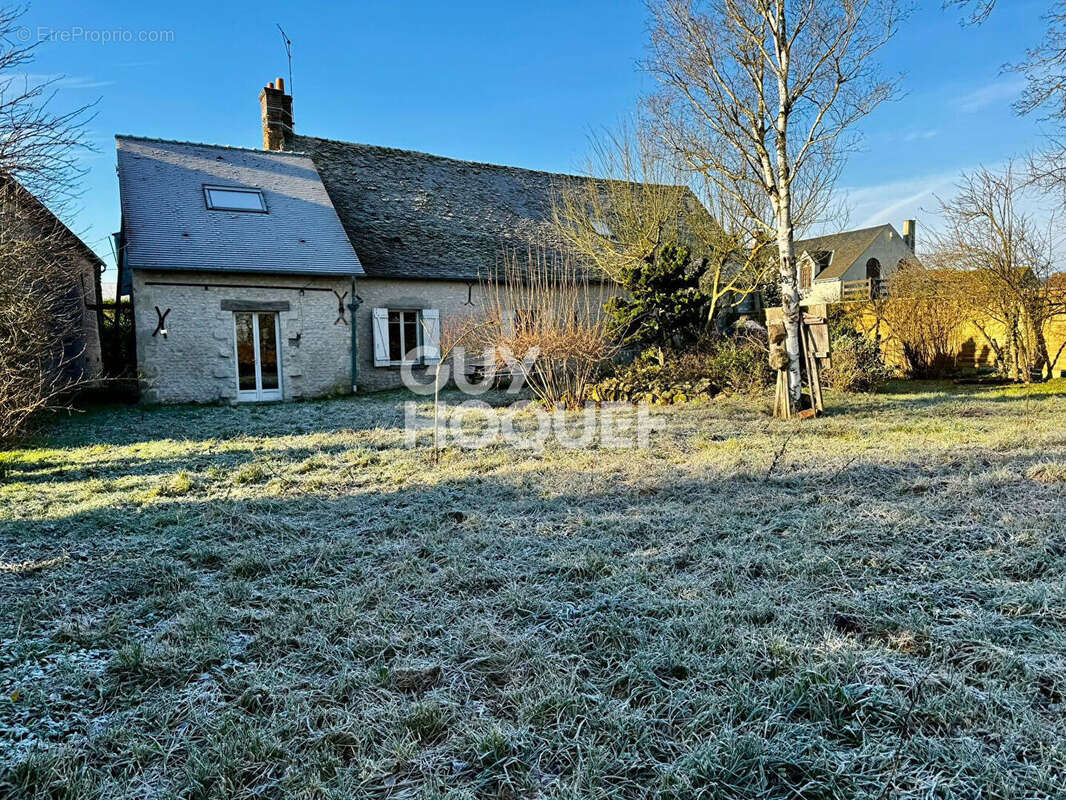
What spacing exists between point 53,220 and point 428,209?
8028 millimetres

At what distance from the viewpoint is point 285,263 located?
1159 cm

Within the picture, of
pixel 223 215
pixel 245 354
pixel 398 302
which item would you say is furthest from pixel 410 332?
pixel 223 215

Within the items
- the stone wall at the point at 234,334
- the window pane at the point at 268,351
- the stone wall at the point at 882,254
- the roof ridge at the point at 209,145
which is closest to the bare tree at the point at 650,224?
the stone wall at the point at 234,334

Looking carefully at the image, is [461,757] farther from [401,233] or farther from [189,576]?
[401,233]

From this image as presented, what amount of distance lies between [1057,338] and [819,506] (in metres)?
11.0

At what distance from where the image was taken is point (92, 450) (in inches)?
270

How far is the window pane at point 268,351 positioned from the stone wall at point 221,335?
0.17 meters

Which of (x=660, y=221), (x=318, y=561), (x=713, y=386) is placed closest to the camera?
(x=318, y=561)

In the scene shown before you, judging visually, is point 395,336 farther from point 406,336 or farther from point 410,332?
point 410,332

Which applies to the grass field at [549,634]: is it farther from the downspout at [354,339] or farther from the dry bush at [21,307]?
the downspout at [354,339]

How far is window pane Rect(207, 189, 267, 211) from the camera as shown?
12.1 m

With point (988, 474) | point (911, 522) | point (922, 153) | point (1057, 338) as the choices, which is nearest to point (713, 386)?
point (922, 153)

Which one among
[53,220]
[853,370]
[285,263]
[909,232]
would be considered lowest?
[853,370]

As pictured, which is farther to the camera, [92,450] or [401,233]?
[401,233]
